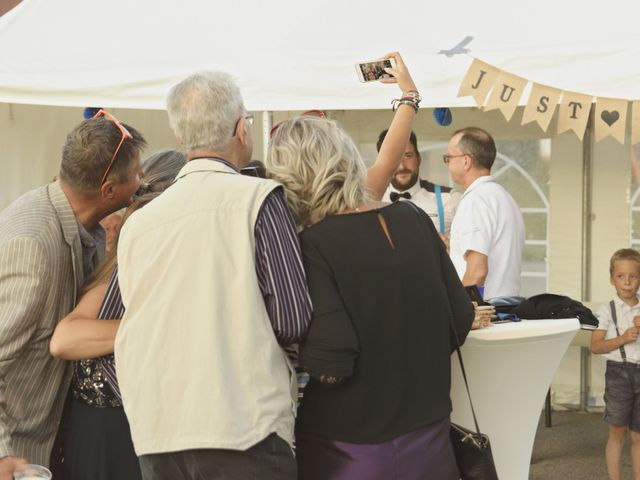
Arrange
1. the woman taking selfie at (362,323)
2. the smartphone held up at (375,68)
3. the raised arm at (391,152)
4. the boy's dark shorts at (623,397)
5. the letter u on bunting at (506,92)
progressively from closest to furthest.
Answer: the woman taking selfie at (362,323), the raised arm at (391,152), the smartphone held up at (375,68), the letter u on bunting at (506,92), the boy's dark shorts at (623,397)

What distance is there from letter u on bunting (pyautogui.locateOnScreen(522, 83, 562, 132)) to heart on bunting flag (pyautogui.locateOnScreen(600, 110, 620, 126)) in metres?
0.21

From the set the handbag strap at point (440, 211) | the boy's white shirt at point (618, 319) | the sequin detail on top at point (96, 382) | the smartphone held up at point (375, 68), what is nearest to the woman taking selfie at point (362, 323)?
the sequin detail on top at point (96, 382)

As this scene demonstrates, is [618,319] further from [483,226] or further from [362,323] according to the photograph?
[362,323]

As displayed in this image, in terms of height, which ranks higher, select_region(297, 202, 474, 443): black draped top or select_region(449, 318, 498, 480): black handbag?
select_region(297, 202, 474, 443): black draped top

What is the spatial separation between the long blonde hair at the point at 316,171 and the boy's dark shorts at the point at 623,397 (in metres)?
2.90

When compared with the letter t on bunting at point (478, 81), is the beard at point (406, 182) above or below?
below

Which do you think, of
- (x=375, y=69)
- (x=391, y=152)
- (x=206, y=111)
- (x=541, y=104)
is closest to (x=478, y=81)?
(x=541, y=104)

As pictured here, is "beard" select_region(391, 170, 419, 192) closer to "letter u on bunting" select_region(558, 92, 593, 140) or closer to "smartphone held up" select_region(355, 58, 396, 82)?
"letter u on bunting" select_region(558, 92, 593, 140)

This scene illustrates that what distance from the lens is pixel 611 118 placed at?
4.02m

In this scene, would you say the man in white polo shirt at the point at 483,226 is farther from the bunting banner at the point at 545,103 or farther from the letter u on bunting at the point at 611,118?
the letter u on bunting at the point at 611,118

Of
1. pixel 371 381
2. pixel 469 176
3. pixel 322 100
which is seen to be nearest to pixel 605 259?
pixel 469 176

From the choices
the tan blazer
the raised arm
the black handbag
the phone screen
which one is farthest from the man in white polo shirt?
the tan blazer

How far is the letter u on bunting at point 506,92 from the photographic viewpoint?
4.10 metres

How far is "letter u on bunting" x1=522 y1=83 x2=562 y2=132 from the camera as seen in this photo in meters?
4.04
